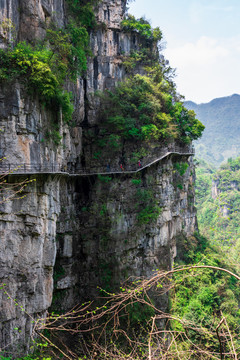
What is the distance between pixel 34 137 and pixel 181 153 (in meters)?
11.8

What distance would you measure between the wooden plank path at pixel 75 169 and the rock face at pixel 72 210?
0.28 meters

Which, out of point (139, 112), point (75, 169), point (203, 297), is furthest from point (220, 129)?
point (75, 169)

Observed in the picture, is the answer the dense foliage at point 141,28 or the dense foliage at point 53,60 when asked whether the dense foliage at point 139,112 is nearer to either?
the dense foliage at point 53,60

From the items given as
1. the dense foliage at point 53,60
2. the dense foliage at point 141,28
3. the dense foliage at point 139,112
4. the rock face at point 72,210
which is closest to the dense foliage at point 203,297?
the rock face at point 72,210

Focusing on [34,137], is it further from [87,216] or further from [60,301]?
[60,301]

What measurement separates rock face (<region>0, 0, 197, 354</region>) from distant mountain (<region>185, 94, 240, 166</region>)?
144 metres

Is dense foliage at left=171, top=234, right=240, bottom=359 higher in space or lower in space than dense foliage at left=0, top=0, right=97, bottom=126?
lower

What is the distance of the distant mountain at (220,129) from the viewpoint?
164625mm

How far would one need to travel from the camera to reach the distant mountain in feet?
540

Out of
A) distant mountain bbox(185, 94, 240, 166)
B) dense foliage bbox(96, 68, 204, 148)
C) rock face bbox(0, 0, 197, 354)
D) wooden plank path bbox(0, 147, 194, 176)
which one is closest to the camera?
wooden plank path bbox(0, 147, 194, 176)

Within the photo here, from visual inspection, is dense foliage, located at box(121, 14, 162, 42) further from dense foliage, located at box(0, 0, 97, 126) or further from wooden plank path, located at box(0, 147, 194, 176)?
wooden plank path, located at box(0, 147, 194, 176)

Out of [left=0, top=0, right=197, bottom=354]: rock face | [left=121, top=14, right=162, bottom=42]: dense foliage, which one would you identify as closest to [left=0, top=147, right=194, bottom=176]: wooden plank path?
[left=0, top=0, right=197, bottom=354]: rock face

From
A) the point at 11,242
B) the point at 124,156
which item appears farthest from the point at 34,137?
the point at 124,156

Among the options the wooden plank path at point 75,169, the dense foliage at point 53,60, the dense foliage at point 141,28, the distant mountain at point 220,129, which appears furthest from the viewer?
the distant mountain at point 220,129
